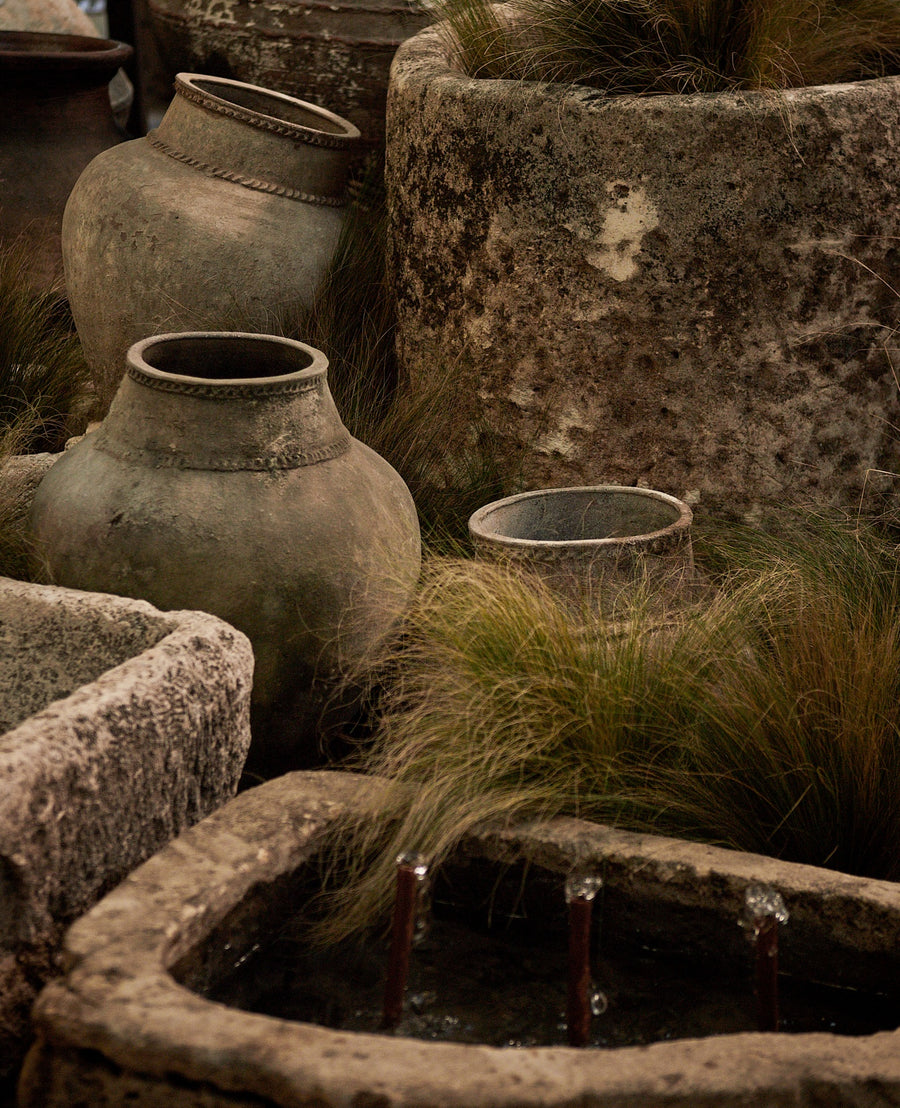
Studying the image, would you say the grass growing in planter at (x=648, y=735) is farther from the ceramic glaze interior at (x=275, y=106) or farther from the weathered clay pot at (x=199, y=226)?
the ceramic glaze interior at (x=275, y=106)

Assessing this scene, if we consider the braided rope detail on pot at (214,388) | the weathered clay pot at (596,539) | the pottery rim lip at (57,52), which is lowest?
the weathered clay pot at (596,539)

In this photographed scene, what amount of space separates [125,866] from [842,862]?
1076 mm

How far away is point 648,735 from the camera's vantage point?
2.17 m

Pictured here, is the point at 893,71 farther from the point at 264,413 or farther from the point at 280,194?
the point at 264,413

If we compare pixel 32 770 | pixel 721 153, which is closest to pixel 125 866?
pixel 32 770

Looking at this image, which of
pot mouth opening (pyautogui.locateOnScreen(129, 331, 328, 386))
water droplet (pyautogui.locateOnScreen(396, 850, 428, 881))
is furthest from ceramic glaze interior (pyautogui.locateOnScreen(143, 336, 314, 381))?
water droplet (pyautogui.locateOnScreen(396, 850, 428, 881))

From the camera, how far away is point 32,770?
1.63 metres

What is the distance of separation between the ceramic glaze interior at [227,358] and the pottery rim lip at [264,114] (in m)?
1.03

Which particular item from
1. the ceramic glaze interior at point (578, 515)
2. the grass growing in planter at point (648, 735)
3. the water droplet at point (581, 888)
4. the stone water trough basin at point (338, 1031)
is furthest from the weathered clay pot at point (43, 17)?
the water droplet at point (581, 888)

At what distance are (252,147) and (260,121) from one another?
0.24 ft

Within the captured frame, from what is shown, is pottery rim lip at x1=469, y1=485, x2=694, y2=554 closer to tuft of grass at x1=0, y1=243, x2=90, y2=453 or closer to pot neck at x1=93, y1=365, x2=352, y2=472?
pot neck at x1=93, y1=365, x2=352, y2=472

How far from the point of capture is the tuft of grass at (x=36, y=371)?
11.4 ft

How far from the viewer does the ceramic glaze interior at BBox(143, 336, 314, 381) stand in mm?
2600

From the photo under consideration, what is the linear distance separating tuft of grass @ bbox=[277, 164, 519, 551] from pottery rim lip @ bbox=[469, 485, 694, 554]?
20 centimetres
